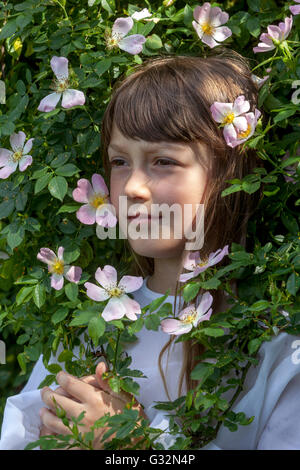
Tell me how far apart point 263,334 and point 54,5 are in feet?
2.73

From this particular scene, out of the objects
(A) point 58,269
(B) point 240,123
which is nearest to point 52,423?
(A) point 58,269

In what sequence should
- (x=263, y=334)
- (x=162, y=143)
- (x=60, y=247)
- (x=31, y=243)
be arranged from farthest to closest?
(x=31, y=243), (x=60, y=247), (x=162, y=143), (x=263, y=334)

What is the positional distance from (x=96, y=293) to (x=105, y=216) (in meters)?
0.21

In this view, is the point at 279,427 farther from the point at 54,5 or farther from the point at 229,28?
the point at 54,5

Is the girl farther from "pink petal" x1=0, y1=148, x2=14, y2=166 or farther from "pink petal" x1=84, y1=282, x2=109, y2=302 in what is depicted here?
"pink petal" x1=0, y1=148, x2=14, y2=166

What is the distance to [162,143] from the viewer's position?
1237 millimetres

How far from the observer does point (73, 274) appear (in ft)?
4.39

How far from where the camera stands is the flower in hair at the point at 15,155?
136 centimetres

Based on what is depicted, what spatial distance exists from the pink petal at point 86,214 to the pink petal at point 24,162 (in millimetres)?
137

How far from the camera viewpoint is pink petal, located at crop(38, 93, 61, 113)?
1.35 meters

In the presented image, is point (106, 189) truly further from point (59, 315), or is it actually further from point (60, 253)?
point (59, 315)

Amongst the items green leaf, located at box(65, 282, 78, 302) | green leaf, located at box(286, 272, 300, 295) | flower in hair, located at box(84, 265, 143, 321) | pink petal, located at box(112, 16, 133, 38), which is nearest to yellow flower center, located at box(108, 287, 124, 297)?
flower in hair, located at box(84, 265, 143, 321)

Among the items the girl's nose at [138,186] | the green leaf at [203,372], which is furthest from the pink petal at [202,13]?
the green leaf at [203,372]
